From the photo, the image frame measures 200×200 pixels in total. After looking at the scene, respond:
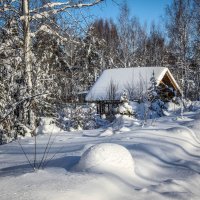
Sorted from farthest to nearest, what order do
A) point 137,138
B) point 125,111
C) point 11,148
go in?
point 125,111, point 137,138, point 11,148

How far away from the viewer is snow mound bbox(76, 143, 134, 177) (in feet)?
11.5

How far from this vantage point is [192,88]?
30.2 metres

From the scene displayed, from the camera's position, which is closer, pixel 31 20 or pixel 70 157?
pixel 70 157

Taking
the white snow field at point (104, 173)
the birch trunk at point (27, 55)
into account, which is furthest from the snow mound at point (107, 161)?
the birch trunk at point (27, 55)

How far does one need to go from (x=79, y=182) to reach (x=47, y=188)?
1.04 feet

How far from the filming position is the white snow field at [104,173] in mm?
2908

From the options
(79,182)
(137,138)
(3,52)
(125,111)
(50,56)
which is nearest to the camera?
(79,182)

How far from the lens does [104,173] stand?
3.39 metres

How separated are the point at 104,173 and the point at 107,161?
0.77ft

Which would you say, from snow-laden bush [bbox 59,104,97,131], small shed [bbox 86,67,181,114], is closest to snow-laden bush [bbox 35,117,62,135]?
snow-laden bush [bbox 59,104,97,131]

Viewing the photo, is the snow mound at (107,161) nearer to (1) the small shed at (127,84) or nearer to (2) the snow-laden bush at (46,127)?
(2) the snow-laden bush at (46,127)

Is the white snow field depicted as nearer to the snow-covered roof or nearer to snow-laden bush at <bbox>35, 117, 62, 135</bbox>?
snow-laden bush at <bbox>35, 117, 62, 135</bbox>

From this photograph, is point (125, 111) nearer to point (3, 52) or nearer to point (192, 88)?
point (3, 52)

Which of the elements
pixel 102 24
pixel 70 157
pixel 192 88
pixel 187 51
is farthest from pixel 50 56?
pixel 102 24
